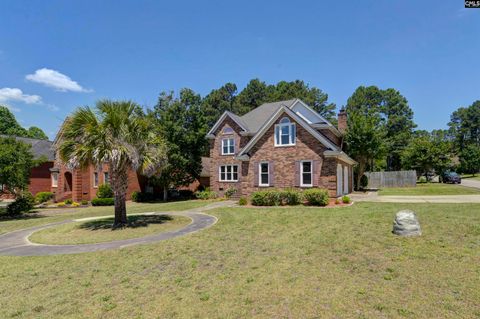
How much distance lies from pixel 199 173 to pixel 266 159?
11.8 metres

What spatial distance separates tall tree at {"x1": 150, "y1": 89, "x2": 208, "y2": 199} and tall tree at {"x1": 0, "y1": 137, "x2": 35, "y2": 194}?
1182 centimetres

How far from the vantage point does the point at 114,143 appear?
38.9 feet

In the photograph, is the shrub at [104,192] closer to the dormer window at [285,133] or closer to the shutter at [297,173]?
the dormer window at [285,133]

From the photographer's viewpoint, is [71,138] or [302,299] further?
[71,138]

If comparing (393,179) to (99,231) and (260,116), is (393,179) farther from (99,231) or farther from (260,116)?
(99,231)

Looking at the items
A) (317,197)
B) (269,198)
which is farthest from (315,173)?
(269,198)

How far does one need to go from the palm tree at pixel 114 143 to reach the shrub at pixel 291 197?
29.6 ft

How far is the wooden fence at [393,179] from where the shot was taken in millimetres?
37094

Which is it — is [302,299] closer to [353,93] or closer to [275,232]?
[275,232]

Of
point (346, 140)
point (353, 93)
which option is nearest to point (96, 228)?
point (346, 140)

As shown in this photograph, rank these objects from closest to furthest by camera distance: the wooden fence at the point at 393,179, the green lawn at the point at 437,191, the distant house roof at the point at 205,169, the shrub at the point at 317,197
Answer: the shrub at the point at 317,197 < the green lawn at the point at 437,191 < the distant house roof at the point at 205,169 < the wooden fence at the point at 393,179

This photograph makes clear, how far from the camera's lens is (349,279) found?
586 cm

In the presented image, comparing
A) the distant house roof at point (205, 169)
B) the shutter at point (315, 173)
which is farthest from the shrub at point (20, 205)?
the shutter at point (315, 173)

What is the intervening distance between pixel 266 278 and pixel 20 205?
73.8 feet
